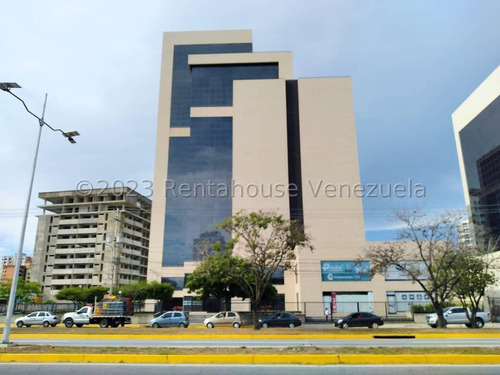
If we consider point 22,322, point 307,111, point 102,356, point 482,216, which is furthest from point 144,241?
point 102,356

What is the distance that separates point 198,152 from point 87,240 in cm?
4297

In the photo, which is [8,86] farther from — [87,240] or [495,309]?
[87,240]

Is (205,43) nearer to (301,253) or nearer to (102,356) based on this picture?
(301,253)

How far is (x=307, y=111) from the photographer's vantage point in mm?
67000

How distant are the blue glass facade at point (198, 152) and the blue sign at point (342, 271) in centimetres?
2233

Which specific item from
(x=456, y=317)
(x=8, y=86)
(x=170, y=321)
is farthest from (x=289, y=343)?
(x=456, y=317)

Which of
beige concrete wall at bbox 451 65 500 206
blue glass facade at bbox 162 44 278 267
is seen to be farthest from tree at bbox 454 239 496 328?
beige concrete wall at bbox 451 65 500 206

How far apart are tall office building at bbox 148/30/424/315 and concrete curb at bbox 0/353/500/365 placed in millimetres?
42837

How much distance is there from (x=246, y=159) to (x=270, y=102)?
12.1 metres

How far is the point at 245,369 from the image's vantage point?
31.8 feet

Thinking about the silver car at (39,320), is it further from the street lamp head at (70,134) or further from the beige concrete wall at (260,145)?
the beige concrete wall at (260,145)

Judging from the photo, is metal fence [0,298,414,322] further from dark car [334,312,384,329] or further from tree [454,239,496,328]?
tree [454,239,496,328]

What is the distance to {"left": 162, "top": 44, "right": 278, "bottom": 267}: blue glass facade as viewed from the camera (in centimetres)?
6625

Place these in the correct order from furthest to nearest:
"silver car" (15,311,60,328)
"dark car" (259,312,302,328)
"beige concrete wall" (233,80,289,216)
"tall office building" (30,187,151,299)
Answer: "tall office building" (30,187,151,299)
"beige concrete wall" (233,80,289,216)
"silver car" (15,311,60,328)
"dark car" (259,312,302,328)
